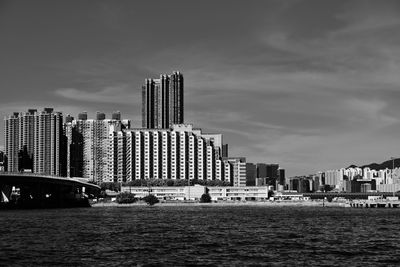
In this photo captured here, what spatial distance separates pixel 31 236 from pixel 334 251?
3957cm

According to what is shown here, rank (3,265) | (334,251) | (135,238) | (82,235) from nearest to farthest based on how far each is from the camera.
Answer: (3,265), (334,251), (135,238), (82,235)

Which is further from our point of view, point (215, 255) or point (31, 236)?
point (31, 236)

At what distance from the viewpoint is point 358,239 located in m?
80.6

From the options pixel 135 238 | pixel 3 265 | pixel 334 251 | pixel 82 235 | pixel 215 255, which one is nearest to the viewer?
pixel 3 265

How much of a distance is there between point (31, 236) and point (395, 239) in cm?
4460

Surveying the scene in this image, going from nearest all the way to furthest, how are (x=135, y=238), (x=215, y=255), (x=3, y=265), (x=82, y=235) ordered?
(x=3, y=265) < (x=215, y=255) < (x=135, y=238) < (x=82, y=235)

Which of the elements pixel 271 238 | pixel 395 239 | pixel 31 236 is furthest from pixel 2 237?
pixel 395 239

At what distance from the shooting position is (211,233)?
298ft

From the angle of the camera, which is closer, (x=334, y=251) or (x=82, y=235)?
(x=334, y=251)

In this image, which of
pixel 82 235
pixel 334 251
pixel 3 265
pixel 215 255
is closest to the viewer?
pixel 3 265

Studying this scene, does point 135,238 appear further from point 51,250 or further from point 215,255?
point 215,255

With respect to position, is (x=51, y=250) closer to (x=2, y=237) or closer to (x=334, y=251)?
(x=2, y=237)

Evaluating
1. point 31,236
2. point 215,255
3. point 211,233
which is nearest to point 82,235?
point 31,236

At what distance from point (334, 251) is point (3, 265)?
30.7 m
